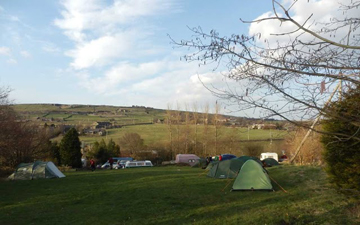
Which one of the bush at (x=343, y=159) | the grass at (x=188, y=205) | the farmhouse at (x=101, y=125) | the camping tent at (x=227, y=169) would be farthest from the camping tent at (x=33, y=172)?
the farmhouse at (x=101, y=125)

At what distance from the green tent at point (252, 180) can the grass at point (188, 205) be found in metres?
0.41

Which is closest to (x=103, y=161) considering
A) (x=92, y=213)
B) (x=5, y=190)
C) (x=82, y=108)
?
(x=5, y=190)

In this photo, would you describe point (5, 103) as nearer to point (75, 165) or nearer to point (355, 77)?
point (75, 165)

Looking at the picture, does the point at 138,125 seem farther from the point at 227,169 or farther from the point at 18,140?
the point at 227,169

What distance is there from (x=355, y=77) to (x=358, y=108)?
43 cm

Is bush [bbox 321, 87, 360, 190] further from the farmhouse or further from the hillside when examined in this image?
the farmhouse

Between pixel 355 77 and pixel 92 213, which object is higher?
pixel 355 77

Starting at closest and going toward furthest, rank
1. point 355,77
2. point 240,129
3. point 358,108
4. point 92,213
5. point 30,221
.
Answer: point 355,77 < point 358,108 < point 240,129 < point 30,221 < point 92,213

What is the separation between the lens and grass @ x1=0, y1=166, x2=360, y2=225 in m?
7.94

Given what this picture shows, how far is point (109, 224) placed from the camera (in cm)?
792

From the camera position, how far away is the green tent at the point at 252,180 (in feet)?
37.6

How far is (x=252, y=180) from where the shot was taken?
11680mm

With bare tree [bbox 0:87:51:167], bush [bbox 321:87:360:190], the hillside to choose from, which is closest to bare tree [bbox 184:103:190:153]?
the hillside

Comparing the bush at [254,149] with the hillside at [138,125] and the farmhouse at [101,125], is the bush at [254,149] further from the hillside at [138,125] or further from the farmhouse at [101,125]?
the farmhouse at [101,125]
